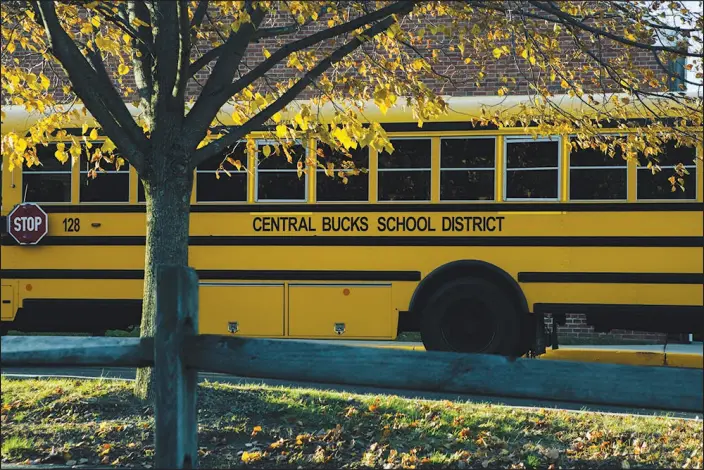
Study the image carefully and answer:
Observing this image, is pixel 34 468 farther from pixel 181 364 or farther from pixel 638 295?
pixel 638 295

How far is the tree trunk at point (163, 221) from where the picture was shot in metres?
5.72

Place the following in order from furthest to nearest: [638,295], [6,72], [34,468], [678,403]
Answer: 1. [638,295]
2. [6,72]
3. [34,468]
4. [678,403]

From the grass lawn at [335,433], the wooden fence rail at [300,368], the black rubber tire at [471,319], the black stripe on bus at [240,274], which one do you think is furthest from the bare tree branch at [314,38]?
the black rubber tire at [471,319]

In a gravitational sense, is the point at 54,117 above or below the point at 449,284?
above

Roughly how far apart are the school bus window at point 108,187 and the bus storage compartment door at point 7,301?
1324mm

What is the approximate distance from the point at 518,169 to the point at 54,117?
4.84 m

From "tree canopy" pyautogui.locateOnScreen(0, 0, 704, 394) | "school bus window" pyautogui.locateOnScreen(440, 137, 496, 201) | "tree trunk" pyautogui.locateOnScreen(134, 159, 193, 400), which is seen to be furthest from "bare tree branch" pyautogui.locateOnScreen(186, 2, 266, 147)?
"school bus window" pyautogui.locateOnScreen(440, 137, 496, 201)

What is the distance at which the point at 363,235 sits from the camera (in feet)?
30.5

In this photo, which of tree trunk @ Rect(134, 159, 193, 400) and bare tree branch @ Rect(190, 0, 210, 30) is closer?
tree trunk @ Rect(134, 159, 193, 400)

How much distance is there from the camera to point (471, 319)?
931 centimetres

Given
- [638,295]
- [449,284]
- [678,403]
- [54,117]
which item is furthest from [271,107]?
[638,295]

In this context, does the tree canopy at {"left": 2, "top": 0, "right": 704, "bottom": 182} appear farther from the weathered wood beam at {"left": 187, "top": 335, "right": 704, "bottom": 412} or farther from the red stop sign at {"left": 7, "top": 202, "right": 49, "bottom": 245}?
the red stop sign at {"left": 7, "top": 202, "right": 49, "bottom": 245}

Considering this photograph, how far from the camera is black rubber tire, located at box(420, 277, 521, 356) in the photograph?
9.12 m

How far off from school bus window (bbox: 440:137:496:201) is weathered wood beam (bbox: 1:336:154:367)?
232 inches
